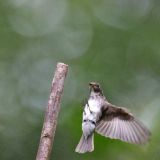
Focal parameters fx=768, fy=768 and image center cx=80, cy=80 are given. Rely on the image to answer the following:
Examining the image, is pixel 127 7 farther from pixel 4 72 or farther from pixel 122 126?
pixel 122 126

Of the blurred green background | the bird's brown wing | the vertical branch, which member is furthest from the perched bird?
the blurred green background

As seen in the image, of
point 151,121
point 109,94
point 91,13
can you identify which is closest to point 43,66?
point 91,13

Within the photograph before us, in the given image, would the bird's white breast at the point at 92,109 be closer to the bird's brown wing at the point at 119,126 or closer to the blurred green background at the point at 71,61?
the bird's brown wing at the point at 119,126

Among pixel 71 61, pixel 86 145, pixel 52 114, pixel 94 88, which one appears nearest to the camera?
pixel 52 114

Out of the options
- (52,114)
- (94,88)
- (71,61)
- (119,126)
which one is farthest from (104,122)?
(71,61)

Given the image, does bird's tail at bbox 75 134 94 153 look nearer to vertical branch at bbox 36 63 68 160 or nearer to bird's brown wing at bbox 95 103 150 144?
bird's brown wing at bbox 95 103 150 144

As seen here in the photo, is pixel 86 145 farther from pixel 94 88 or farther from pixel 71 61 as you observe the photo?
pixel 71 61
